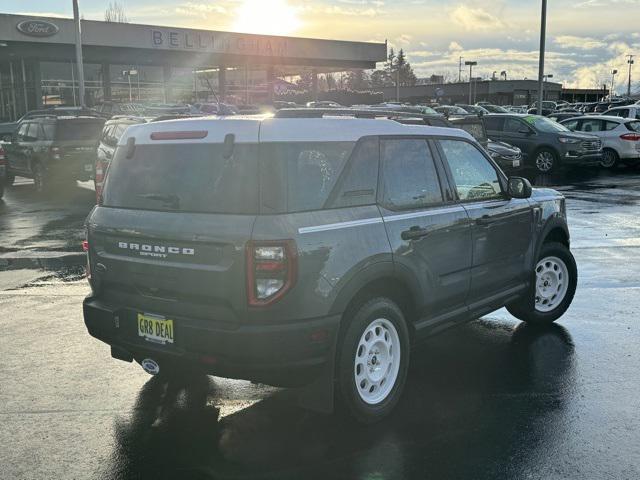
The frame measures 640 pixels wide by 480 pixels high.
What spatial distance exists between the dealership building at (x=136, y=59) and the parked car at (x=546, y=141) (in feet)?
75.0

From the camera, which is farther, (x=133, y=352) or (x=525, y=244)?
(x=525, y=244)

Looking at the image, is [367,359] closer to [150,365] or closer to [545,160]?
[150,365]

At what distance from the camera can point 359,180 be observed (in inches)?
161

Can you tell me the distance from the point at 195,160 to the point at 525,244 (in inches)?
121

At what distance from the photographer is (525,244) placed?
5.61 meters

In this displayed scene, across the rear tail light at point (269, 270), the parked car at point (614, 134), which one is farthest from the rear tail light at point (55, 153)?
the parked car at point (614, 134)

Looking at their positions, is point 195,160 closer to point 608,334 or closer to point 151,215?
point 151,215

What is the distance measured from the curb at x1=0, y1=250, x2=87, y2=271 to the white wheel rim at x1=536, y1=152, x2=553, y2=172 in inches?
588

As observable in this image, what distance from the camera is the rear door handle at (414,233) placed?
167 inches

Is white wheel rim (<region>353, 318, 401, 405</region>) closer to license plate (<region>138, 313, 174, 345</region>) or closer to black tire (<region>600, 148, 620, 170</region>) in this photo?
license plate (<region>138, 313, 174, 345</region>)

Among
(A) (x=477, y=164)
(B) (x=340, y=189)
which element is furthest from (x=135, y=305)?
(A) (x=477, y=164)

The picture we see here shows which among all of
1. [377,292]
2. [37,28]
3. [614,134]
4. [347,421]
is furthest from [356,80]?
[347,421]

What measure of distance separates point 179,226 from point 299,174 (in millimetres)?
749

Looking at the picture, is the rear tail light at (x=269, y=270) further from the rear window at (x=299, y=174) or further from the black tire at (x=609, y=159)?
A: the black tire at (x=609, y=159)
